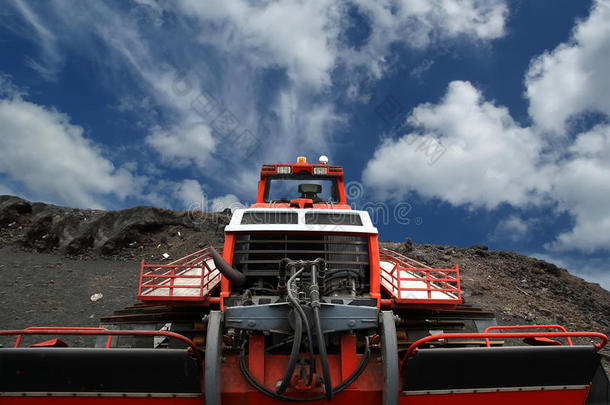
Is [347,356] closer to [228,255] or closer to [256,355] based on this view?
[256,355]

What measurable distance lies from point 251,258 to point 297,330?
2403mm

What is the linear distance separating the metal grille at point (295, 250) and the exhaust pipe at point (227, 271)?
38 centimetres

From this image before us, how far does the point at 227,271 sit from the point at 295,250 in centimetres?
112

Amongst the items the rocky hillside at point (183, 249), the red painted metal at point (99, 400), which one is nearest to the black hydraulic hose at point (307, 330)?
the red painted metal at point (99, 400)

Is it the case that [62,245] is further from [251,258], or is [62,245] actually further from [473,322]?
[473,322]

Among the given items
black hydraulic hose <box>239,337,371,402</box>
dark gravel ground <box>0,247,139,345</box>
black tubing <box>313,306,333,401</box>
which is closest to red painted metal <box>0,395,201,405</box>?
black hydraulic hose <box>239,337,371,402</box>

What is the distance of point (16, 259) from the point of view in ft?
56.9

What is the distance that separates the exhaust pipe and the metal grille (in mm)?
378

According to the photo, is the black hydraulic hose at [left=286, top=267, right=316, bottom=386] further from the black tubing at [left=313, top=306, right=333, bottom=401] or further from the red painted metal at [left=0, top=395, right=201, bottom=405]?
the red painted metal at [left=0, top=395, right=201, bottom=405]

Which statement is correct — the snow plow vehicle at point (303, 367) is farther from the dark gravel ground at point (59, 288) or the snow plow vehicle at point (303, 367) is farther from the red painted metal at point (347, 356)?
the dark gravel ground at point (59, 288)

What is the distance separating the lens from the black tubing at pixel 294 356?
3229 mm

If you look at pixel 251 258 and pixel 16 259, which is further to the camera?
pixel 16 259

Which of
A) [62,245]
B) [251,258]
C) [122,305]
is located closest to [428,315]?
[251,258]

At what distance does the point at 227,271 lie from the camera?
475 cm
